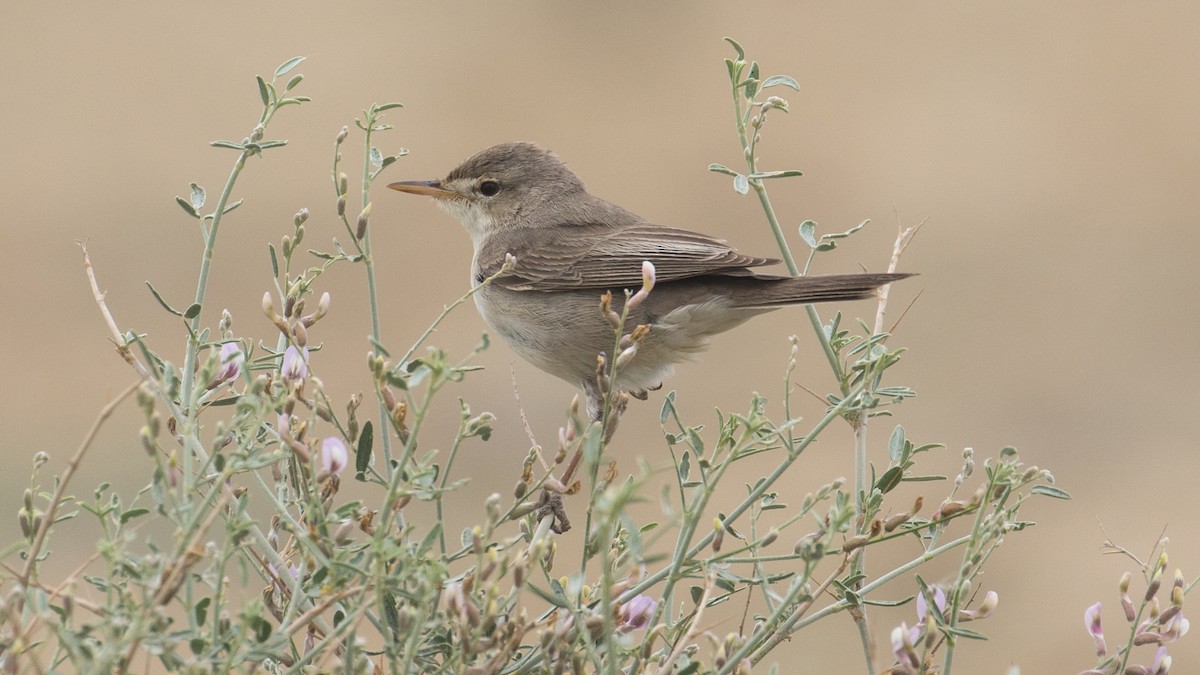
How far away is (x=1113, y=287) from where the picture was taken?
624 inches

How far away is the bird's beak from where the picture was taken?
554 centimetres

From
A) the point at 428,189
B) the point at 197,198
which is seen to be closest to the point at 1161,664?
the point at 197,198

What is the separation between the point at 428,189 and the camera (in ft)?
18.6

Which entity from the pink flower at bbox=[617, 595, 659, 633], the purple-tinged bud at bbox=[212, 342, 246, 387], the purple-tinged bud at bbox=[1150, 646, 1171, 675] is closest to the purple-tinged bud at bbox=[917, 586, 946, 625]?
A: the purple-tinged bud at bbox=[1150, 646, 1171, 675]

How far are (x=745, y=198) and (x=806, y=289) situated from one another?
13265 millimetres

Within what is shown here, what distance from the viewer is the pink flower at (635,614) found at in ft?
8.64

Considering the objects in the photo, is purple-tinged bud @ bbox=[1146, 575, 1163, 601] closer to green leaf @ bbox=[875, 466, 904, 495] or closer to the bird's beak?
green leaf @ bbox=[875, 466, 904, 495]

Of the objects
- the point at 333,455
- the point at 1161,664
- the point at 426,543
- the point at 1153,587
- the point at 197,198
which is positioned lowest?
the point at 1161,664

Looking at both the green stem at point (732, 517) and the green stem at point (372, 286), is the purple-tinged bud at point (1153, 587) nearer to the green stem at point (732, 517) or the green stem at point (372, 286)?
the green stem at point (732, 517)

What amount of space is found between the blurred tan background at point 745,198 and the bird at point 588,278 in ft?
12.1

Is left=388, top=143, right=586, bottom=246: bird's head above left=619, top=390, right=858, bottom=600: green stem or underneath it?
above

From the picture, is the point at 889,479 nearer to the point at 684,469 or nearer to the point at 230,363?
the point at 684,469

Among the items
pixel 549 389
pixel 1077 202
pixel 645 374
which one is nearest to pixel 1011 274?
pixel 1077 202

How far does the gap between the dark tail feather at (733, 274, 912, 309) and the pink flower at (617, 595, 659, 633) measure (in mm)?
1180
